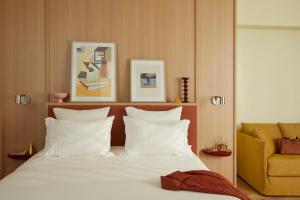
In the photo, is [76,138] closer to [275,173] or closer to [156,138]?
[156,138]

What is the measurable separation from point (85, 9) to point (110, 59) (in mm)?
664

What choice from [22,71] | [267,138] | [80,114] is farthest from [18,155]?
[267,138]

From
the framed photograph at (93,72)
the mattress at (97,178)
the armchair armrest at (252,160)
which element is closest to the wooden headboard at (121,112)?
the framed photograph at (93,72)

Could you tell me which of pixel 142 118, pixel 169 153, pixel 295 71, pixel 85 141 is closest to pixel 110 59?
pixel 142 118

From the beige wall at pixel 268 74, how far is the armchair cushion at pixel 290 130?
1.27ft

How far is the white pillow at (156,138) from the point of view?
8.87 ft

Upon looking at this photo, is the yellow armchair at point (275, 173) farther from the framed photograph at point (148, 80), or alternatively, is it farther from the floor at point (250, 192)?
the framed photograph at point (148, 80)

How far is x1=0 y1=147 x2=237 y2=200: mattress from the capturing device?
1.60m

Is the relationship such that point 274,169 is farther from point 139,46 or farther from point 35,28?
point 35,28

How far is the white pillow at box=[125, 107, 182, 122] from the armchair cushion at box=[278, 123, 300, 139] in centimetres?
169

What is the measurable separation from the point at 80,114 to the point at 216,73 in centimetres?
171

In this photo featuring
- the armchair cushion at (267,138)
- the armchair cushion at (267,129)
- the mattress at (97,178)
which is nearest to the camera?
the mattress at (97,178)

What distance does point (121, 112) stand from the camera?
3180 millimetres

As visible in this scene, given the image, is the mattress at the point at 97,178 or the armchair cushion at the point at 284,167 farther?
the armchair cushion at the point at 284,167
